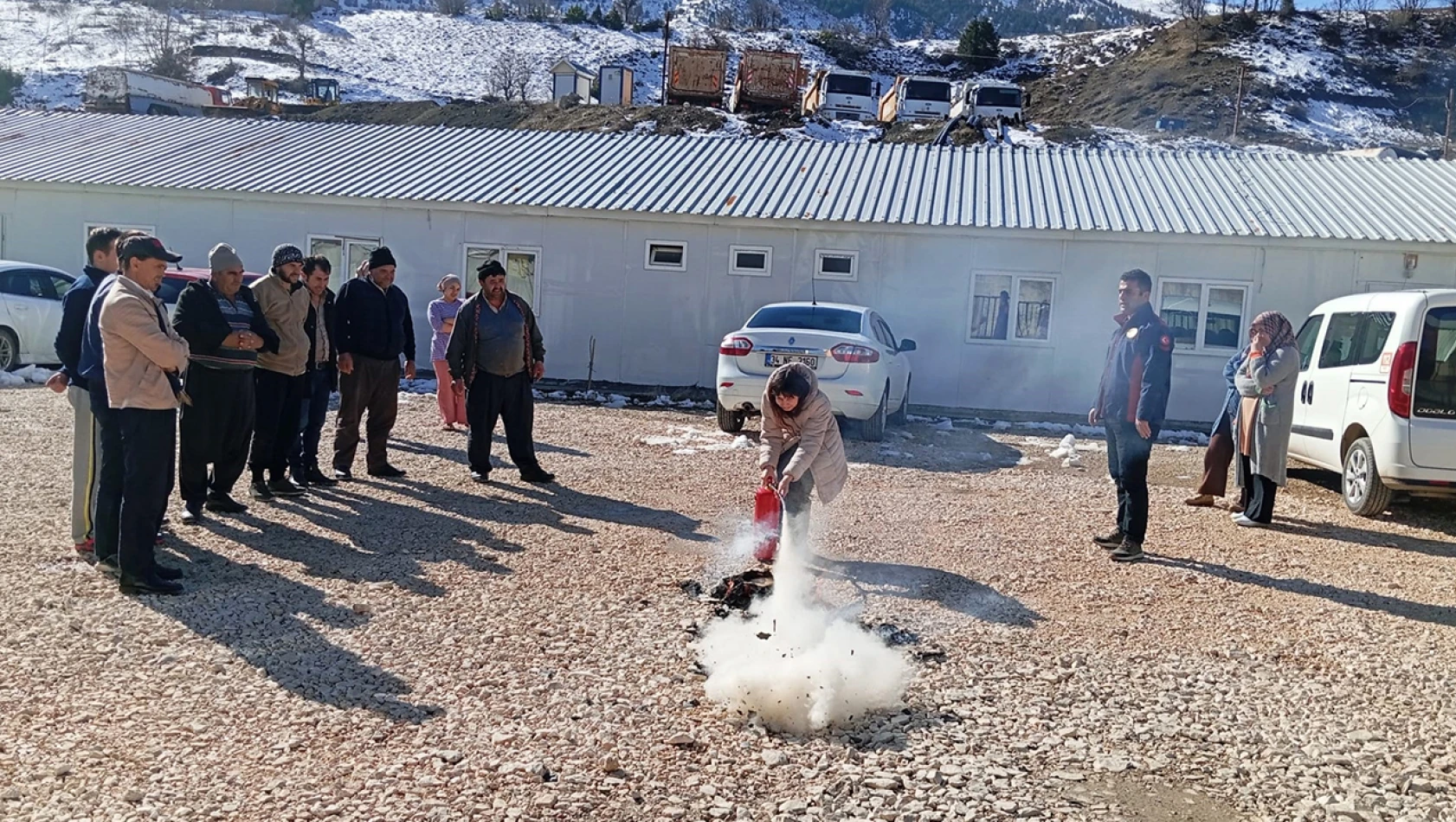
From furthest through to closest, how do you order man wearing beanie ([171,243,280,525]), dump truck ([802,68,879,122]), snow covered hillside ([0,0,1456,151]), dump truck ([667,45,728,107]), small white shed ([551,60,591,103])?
small white shed ([551,60,591,103]) < dump truck ([802,68,879,122]) < dump truck ([667,45,728,107]) < snow covered hillside ([0,0,1456,151]) < man wearing beanie ([171,243,280,525])

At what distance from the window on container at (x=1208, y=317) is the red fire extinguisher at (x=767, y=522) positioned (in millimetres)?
11468

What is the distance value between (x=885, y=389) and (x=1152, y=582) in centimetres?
560

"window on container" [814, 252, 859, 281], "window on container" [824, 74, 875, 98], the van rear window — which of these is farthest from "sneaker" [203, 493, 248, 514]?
"window on container" [824, 74, 875, 98]

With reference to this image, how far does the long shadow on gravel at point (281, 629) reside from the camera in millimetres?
4289

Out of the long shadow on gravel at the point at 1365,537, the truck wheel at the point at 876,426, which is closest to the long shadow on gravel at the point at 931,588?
the long shadow on gravel at the point at 1365,537

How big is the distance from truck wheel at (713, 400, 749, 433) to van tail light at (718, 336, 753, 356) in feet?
2.04

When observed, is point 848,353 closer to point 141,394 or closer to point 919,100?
point 141,394

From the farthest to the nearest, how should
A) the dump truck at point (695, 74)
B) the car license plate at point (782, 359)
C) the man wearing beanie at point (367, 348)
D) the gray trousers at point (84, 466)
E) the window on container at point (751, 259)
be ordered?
the dump truck at point (695, 74) → the window on container at point (751, 259) → the car license plate at point (782, 359) → the man wearing beanie at point (367, 348) → the gray trousers at point (84, 466)

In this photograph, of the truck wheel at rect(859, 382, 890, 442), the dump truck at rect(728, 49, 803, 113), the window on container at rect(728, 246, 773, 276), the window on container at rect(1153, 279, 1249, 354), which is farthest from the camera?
the dump truck at rect(728, 49, 803, 113)

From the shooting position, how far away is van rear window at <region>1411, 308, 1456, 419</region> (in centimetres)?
808

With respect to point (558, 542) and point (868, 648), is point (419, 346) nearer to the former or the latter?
point (558, 542)

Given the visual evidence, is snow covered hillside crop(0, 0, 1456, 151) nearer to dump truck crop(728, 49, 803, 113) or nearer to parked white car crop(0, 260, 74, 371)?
dump truck crop(728, 49, 803, 113)

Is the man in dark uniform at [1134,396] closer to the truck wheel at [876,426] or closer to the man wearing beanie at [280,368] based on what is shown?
the truck wheel at [876,426]

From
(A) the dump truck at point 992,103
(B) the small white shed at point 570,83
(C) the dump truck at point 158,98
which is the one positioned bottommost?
(C) the dump truck at point 158,98
